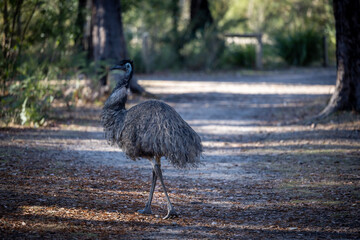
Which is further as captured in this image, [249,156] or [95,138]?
[95,138]

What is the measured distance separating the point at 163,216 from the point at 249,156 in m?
3.94

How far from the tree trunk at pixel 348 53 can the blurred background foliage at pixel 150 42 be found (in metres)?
7.16

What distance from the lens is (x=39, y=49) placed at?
43.3ft

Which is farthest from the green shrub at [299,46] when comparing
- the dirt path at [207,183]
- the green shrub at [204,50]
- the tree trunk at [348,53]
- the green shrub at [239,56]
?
the tree trunk at [348,53]

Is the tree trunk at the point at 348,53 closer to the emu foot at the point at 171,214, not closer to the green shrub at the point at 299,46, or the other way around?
the emu foot at the point at 171,214

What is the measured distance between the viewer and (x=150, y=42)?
1002 inches

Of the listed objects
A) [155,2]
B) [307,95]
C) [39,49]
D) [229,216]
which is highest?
[155,2]

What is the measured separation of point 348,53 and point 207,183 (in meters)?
6.04

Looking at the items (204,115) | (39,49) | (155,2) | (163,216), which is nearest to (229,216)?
(163,216)

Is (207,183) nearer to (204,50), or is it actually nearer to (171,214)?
(171,214)

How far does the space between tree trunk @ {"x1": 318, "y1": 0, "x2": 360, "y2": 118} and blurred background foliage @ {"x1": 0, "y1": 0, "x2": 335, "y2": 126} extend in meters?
7.16

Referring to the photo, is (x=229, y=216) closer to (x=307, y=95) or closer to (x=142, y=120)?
(x=142, y=120)

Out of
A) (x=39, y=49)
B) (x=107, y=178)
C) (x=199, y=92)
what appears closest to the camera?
(x=107, y=178)

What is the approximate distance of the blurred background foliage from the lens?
11.6 meters
